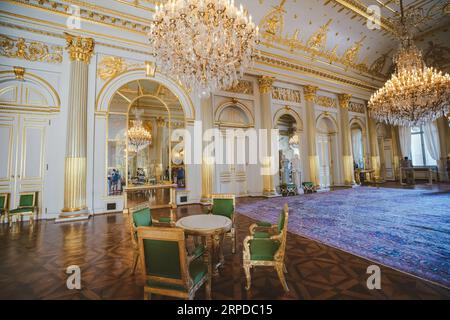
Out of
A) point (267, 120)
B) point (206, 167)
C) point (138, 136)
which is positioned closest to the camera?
point (138, 136)

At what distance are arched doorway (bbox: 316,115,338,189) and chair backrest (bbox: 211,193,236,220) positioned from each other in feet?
26.2

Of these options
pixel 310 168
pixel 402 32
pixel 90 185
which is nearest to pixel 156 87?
pixel 90 185

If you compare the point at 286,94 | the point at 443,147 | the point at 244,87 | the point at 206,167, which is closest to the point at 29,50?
the point at 206,167

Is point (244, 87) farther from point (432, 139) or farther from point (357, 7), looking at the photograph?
point (432, 139)

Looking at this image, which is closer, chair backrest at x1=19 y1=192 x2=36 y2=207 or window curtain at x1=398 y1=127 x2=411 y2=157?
chair backrest at x1=19 y1=192 x2=36 y2=207

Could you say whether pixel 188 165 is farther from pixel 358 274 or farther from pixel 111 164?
pixel 358 274

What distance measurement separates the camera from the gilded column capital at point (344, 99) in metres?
9.99

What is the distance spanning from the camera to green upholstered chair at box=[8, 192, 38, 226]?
168 inches

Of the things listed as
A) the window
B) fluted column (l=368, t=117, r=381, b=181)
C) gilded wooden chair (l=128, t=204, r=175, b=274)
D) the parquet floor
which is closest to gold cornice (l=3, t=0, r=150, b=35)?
the parquet floor

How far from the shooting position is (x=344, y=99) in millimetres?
10023

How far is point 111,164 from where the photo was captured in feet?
17.7

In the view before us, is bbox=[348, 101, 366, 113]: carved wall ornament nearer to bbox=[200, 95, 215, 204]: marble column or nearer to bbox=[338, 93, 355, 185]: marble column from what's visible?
bbox=[338, 93, 355, 185]: marble column

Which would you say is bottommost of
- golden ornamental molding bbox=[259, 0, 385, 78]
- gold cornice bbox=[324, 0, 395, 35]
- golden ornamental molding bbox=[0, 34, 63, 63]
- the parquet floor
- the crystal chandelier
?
the parquet floor

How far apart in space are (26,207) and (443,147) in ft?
55.6
